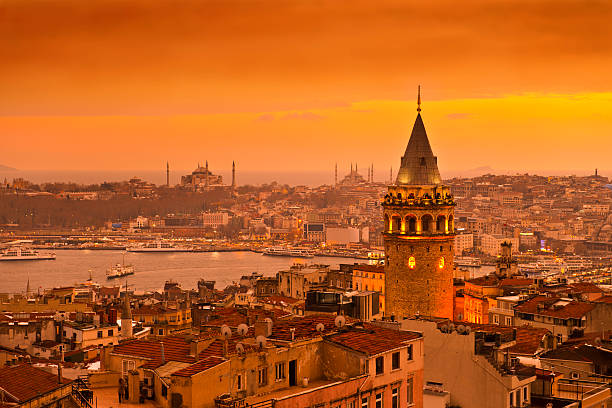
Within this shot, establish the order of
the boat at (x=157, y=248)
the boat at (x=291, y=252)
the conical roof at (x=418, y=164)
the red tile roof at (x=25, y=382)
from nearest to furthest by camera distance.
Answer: the red tile roof at (x=25, y=382), the conical roof at (x=418, y=164), the boat at (x=291, y=252), the boat at (x=157, y=248)

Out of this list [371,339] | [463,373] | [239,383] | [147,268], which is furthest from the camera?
[147,268]

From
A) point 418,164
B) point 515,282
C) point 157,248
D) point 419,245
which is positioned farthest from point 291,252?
point 419,245

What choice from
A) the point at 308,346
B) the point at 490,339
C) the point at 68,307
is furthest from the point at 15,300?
the point at 308,346

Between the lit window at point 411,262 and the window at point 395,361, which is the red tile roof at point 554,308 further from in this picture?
the window at point 395,361

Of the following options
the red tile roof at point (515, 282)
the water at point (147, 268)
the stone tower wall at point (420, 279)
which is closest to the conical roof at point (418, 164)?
the stone tower wall at point (420, 279)

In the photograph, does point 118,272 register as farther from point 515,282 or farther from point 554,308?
point 554,308

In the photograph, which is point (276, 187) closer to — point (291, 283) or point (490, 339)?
point (291, 283)
